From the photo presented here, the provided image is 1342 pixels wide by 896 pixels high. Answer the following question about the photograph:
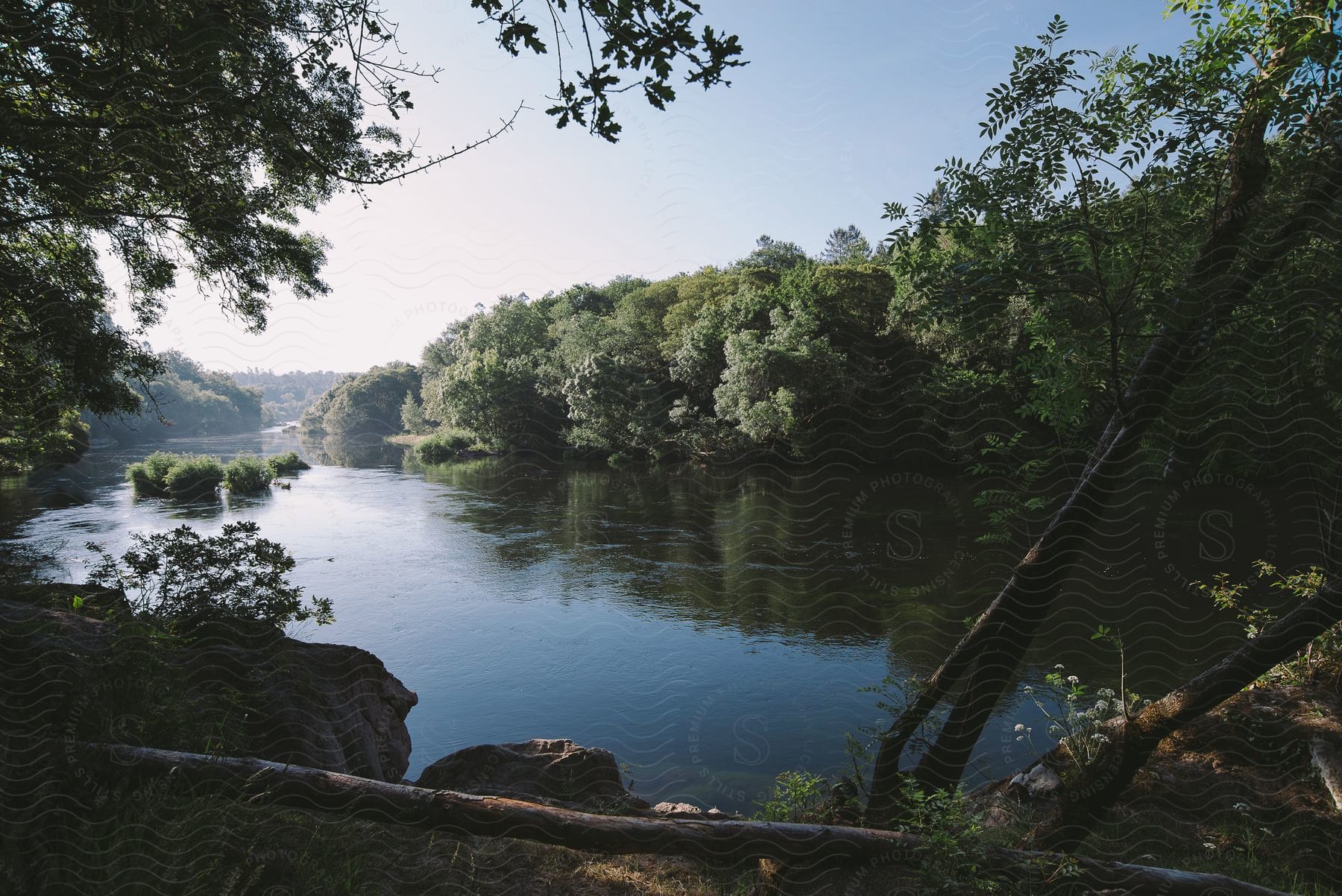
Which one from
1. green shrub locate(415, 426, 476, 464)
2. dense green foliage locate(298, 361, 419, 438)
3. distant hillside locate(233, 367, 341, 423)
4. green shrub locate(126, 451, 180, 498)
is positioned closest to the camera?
green shrub locate(126, 451, 180, 498)

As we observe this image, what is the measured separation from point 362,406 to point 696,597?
44189 mm

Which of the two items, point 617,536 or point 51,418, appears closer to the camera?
point 51,418

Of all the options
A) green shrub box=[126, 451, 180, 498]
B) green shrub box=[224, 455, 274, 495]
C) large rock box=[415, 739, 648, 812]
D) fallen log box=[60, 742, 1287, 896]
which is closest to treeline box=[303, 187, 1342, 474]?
fallen log box=[60, 742, 1287, 896]

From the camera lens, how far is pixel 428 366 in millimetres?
48219

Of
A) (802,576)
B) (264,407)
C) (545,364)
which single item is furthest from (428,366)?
(802,576)

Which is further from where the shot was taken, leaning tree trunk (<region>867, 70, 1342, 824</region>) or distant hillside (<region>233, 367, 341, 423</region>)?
distant hillside (<region>233, 367, 341, 423</region>)

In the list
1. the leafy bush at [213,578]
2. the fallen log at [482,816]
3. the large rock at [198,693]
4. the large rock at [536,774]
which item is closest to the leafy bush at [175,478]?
the leafy bush at [213,578]

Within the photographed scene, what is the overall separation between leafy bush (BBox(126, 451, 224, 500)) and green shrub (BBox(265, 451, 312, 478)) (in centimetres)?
217

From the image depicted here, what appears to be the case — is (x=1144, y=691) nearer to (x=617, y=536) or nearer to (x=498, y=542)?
(x=617, y=536)

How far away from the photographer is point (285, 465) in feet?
68.9

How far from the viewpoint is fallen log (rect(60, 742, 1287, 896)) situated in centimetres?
238

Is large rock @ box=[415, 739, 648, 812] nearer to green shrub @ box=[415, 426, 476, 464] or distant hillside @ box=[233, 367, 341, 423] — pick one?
green shrub @ box=[415, 426, 476, 464]

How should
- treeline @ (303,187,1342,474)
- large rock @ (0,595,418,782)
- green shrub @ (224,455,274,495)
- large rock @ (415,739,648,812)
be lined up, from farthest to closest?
green shrub @ (224,455,274,495)
large rock @ (415,739,648,812)
treeline @ (303,187,1342,474)
large rock @ (0,595,418,782)

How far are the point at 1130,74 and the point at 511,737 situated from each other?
617cm
